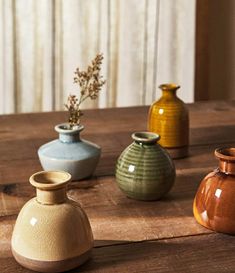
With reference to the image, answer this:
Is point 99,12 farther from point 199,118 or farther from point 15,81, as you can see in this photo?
point 199,118

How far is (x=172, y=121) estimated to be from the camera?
1.68 meters

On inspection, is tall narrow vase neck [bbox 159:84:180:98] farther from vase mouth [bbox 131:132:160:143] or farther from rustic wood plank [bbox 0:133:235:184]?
vase mouth [bbox 131:132:160:143]

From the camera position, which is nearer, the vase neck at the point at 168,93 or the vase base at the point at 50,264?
the vase base at the point at 50,264

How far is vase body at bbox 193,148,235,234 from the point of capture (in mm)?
1200

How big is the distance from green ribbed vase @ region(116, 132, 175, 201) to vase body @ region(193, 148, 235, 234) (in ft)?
0.41

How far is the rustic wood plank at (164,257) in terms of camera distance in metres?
1.07

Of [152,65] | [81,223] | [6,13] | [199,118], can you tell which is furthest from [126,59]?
[81,223]

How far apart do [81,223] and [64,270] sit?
0.27 feet

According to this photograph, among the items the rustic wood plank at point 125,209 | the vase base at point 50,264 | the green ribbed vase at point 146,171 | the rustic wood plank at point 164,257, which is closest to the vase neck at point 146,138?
the green ribbed vase at point 146,171

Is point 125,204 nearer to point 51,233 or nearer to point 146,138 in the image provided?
point 146,138

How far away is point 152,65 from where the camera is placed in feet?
11.0

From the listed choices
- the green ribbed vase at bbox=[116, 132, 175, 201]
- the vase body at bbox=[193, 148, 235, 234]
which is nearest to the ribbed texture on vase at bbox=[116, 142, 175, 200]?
the green ribbed vase at bbox=[116, 132, 175, 201]

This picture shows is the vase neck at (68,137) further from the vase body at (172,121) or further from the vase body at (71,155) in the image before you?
the vase body at (172,121)

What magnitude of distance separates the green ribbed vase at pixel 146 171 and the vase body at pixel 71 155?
0.44 ft
